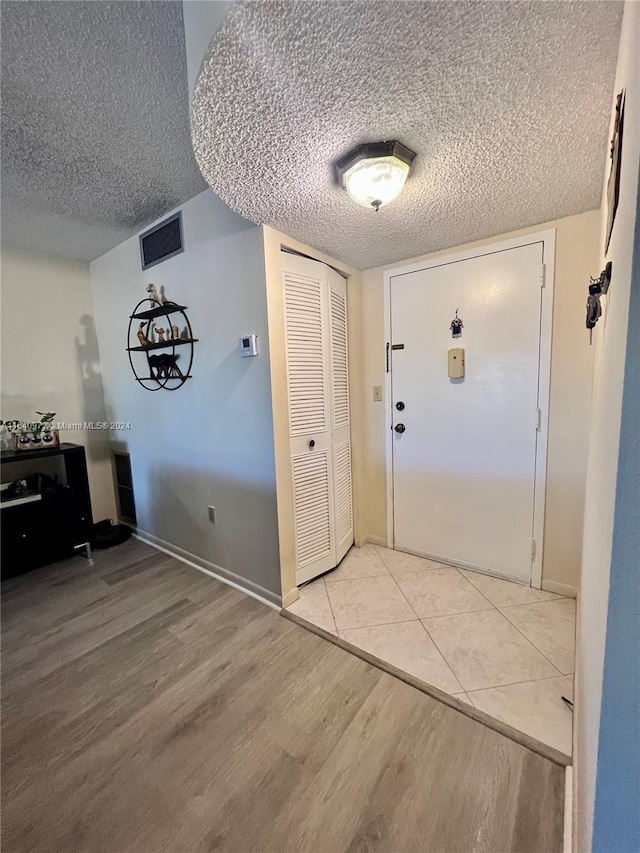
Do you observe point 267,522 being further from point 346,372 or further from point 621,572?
point 621,572

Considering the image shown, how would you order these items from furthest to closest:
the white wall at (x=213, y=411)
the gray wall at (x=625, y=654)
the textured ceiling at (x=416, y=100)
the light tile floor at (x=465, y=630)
Answer: the white wall at (x=213, y=411) < the light tile floor at (x=465, y=630) < the textured ceiling at (x=416, y=100) < the gray wall at (x=625, y=654)

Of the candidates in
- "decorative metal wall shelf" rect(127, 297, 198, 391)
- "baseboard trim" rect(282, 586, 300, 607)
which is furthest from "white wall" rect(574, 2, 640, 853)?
"decorative metal wall shelf" rect(127, 297, 198, 391)

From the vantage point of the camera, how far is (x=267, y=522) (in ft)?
6.30

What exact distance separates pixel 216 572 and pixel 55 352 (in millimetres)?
2341

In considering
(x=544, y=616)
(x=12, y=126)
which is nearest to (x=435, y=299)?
(x=544, y=616)

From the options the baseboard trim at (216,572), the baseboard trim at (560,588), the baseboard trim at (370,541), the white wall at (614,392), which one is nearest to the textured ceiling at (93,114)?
the white wall at (614,392)

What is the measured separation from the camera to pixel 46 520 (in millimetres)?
2375

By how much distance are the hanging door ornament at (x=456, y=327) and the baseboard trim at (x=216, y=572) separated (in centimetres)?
200

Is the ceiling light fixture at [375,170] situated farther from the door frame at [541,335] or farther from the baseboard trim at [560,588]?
the baseboard trim at [560,588]

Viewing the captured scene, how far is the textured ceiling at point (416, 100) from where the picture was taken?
0.76 meters

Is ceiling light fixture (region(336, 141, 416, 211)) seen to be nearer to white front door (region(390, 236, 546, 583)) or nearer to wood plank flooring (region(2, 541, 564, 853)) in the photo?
white front door (region(390, 236, 546, 583))

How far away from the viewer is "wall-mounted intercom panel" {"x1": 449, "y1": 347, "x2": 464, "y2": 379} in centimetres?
208

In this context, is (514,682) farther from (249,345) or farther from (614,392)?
(249,345)

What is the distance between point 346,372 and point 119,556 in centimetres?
234
